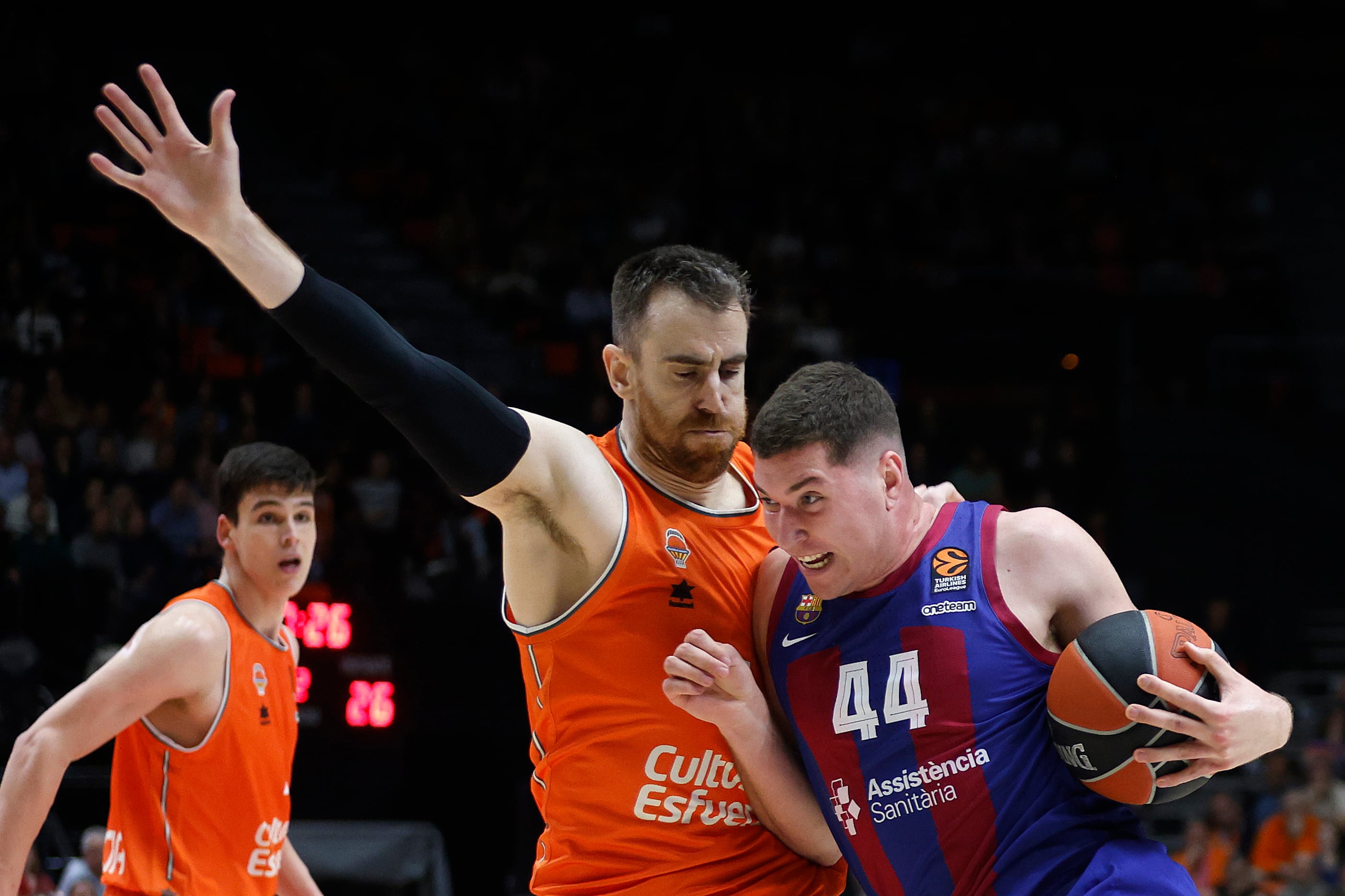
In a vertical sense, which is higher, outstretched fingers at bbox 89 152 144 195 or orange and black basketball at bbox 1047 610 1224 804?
outstretched fingers at bbox 89 152 144 195

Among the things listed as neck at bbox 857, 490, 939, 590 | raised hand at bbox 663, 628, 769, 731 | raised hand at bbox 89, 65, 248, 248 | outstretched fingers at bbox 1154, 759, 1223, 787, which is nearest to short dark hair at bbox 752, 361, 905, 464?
neck at bbox 857, 490, 939, 590

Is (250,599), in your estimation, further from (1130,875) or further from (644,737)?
(1130,875)

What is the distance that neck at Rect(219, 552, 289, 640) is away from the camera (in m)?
5.24

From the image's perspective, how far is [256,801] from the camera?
4.93m

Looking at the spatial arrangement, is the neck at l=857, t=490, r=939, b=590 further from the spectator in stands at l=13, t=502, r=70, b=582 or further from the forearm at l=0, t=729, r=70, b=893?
the spectator in stands at l=13, t=502, r=70, b=582

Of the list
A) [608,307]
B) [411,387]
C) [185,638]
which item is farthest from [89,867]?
[608,307]

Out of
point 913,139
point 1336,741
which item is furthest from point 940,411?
point 913,139

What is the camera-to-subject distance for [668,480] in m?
3.73

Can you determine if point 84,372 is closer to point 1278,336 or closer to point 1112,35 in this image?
point 1278,336

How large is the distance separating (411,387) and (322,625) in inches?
245

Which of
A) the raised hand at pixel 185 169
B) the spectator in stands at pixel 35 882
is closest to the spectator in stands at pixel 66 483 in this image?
the spectator in stands at pixel 35 882

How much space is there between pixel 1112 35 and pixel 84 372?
13937 millimetres

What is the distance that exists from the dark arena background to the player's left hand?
6.75 m

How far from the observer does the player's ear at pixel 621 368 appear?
3.74 meters
